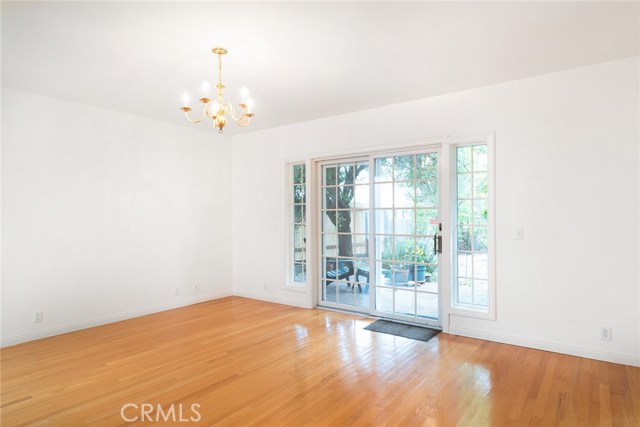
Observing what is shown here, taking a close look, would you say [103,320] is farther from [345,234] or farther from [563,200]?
[563,200]

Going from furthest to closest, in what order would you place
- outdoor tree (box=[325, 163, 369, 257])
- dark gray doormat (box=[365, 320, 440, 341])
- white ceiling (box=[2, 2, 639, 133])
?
outdoor tree (box=[325, 163, 369, 257]) < dark gray doormat (box=[365, 320, 440, 341]) < white ceiling (box=[2, 2, 639, 133])

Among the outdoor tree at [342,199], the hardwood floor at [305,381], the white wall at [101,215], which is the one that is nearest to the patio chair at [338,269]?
the outdoor tree at [342,199]

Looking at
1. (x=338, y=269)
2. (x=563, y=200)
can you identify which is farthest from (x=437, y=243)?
(x=338, y=269)

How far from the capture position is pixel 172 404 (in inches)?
108

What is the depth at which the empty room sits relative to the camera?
2.70 metres

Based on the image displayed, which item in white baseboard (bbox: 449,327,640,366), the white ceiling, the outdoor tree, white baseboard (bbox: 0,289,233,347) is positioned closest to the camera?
the white ceiling

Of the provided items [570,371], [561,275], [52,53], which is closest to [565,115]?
[561,275]

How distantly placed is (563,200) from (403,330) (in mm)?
2207

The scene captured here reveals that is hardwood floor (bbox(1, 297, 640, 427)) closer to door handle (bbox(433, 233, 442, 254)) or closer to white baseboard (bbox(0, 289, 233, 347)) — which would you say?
white baseboard (bbox(0, 289, 233, 347))

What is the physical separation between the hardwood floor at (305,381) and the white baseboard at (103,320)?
13 cm

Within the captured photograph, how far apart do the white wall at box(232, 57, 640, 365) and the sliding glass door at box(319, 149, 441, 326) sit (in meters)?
0.50

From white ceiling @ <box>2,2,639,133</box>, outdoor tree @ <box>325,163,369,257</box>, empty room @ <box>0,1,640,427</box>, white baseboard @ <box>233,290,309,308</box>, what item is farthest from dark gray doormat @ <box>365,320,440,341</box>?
white ceiling @ <box>2,2,639,133</box>

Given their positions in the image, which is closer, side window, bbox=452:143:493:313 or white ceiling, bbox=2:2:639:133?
white ceiling, bbox=2:2:639:133

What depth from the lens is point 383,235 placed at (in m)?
4.96
